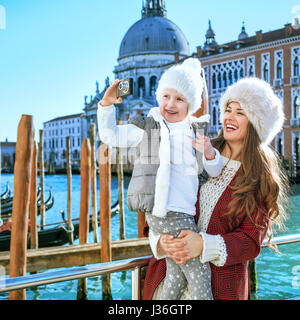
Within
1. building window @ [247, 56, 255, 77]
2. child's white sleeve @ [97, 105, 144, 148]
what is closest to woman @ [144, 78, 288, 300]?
child's white sleeve @ [97, 105, 144, 148]

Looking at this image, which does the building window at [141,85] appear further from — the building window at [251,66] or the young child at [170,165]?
the young child at [170,165]

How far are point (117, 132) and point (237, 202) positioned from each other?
0.23 meters

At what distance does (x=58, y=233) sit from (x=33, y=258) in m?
1.85

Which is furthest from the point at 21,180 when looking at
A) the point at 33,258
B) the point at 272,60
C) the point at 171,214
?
the point at 272,60

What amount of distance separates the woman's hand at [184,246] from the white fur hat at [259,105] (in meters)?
0.22

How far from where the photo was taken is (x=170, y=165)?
739 millimetres

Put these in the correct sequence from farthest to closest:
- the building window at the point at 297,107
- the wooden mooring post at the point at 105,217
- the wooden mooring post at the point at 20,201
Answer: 1. the building window at the point at 297,107
2. the wooden mooring post at the point at 105,217
3. the wooden mooring post at the point at 20,201

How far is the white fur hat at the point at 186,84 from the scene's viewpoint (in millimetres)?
801

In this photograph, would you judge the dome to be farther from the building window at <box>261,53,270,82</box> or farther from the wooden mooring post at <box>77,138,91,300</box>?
the wooden mooring post at <box>77,138,91,300</box>

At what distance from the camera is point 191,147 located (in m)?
0.77

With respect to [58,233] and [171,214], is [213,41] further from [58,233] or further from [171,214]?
[171,214]

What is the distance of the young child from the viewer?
0.72m

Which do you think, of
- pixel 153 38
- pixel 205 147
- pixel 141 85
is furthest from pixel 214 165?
pixel 153 38

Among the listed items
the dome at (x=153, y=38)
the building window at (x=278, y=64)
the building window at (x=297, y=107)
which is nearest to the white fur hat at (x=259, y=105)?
the building window at (x=297, y=107)
